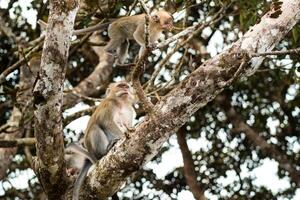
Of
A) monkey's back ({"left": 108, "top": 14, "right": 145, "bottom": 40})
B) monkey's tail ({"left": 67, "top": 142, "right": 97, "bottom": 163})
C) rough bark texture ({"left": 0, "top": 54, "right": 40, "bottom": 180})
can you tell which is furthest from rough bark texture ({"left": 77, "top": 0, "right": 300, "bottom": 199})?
monkey's back ({"left": 108, "top": 14, "right": 145, "bottom": 40})

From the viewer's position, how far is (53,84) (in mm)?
3207

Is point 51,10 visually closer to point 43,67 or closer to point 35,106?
point 43,67

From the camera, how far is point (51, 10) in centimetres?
319

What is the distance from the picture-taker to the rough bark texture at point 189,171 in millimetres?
6602

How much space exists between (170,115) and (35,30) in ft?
16.1

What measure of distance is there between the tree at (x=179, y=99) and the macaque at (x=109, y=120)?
0.79ft

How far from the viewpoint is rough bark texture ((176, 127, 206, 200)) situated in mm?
6602

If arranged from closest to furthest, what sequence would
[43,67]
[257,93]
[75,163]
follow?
[43,67]
[75,163]
[257,93]

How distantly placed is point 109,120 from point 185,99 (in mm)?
2307

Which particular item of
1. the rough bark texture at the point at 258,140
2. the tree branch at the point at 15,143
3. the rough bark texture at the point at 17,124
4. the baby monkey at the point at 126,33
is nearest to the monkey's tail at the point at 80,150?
the tree branch at the point at 15,143

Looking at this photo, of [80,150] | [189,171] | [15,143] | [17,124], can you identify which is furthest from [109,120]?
[189,171]

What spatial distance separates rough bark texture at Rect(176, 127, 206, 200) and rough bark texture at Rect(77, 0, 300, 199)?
3148mm

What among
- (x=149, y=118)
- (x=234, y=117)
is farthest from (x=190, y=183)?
(x=149, y=118)

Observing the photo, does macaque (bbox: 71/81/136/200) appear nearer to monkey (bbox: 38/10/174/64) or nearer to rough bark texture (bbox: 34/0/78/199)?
monkey (bbox: 38/10/174/64)
